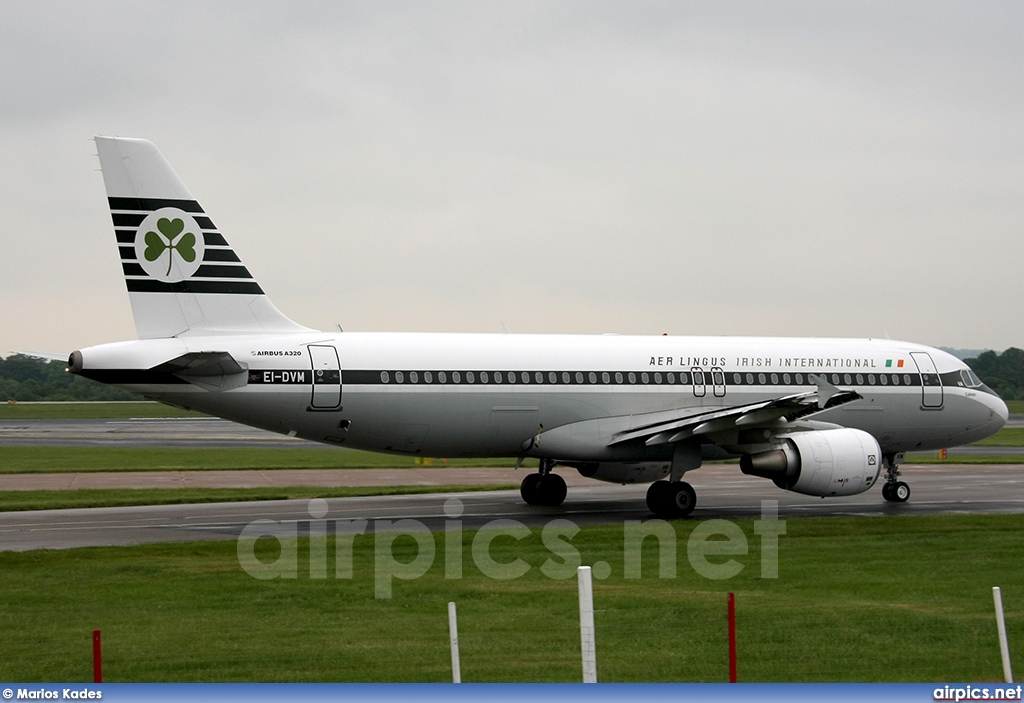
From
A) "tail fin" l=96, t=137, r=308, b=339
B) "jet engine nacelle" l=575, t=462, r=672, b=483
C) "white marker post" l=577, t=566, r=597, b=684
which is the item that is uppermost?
"tail fin" l=96, t=137, r=308, b=339

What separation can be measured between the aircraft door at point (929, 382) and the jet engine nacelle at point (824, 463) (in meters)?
6.23

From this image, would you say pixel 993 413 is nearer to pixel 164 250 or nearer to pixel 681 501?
pixel 681 501

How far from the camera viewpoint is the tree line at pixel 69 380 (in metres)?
138

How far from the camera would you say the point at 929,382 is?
31375 millimetres

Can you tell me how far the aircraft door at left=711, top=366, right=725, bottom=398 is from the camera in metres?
29.1

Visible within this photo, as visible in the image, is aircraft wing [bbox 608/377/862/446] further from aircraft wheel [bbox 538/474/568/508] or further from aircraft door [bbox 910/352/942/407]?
aircraft door [bbox 910/352/942/407]

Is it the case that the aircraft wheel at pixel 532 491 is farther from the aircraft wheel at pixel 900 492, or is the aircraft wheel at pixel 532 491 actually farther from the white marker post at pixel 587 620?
the white marker post at pixel 587 620

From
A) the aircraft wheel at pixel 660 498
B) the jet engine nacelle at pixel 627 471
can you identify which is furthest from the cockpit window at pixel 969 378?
the aircraft wheel at pixel 660 498

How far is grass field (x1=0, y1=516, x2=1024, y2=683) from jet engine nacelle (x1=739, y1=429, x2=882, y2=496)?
3866 millimetres

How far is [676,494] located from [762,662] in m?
14.7

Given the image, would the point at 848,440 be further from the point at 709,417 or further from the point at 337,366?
the point at 337,366

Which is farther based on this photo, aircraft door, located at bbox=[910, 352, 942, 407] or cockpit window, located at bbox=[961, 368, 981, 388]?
cockpit window, located at bbox=[961, 368, 981, 388]

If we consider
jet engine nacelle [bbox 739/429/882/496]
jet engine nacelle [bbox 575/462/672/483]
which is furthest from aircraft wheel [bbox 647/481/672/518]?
jet engine nacelle [bbox 575/462/672/483]

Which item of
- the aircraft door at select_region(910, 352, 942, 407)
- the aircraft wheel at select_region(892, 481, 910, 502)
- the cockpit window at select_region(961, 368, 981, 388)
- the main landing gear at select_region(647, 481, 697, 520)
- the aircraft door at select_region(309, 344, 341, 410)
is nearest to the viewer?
the aircraft door at select_region(309, 344, 341, 410)
